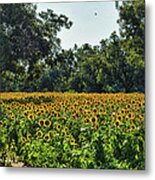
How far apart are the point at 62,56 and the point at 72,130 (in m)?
0.33

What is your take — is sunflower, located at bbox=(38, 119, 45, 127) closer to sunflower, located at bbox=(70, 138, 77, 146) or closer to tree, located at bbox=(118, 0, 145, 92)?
sunflower, located at bbox=(70, 138, 77, 146)

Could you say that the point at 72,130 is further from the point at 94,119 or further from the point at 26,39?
the point at 26,39

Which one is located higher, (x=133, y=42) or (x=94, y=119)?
(x=133, y=42)

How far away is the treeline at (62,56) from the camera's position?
2.61 metres

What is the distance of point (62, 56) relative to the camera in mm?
2682

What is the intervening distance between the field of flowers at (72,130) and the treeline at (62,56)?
5 centimetres

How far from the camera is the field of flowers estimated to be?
2.61 meters

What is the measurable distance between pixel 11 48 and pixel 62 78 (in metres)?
0.27

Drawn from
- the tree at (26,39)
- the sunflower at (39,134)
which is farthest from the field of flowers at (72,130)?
the tree at (26,39)

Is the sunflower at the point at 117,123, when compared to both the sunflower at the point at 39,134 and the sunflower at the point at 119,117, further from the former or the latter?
the sunflower at the point at 39,134

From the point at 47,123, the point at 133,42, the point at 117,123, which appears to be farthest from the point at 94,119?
the point at 133,42

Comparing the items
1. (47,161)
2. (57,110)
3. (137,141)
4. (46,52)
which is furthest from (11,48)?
(137,141)

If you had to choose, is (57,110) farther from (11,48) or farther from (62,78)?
(11,48)

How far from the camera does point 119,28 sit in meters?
2.63
